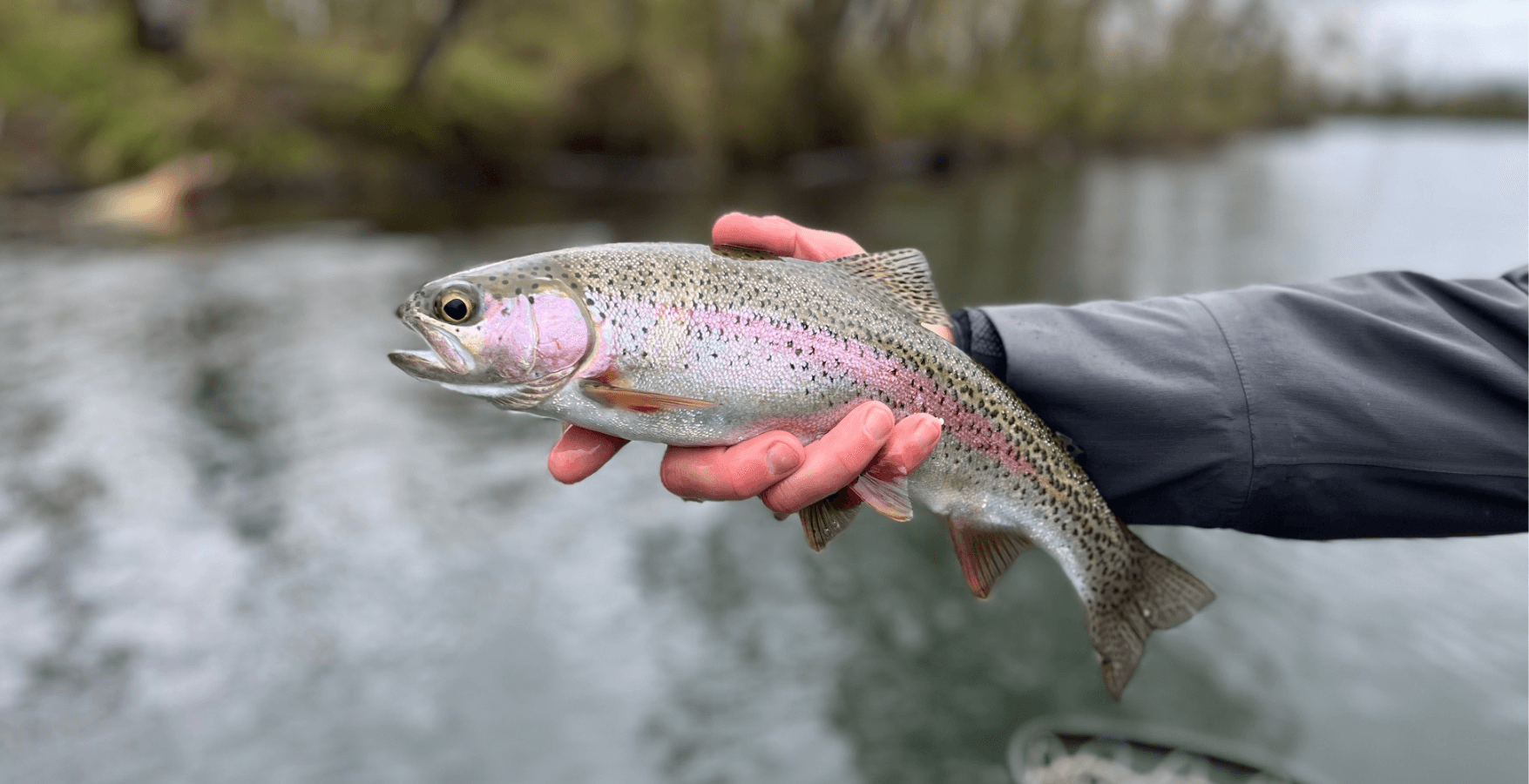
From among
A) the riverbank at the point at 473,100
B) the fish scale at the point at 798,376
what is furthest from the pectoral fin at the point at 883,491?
the riverbank at the point at 473,100

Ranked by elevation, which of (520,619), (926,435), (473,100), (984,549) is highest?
(473,100)

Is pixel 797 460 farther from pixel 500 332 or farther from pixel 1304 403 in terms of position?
pixel 1304 403

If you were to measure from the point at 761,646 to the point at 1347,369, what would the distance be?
6.99 metres

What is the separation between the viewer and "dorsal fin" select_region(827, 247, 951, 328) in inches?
102

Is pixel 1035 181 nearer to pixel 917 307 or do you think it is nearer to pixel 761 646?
pixel 761 646

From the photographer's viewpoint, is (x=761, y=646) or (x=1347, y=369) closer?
(x=1347, y=369)

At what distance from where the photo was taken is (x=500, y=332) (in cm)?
222

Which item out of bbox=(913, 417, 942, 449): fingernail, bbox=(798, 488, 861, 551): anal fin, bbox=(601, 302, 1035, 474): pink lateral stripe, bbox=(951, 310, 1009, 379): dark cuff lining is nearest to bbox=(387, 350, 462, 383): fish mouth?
bbox=(601, 302, 1035, 474): pink lateral stripe

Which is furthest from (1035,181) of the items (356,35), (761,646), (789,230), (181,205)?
(789,230)

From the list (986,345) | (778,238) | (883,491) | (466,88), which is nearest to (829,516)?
(883,491)

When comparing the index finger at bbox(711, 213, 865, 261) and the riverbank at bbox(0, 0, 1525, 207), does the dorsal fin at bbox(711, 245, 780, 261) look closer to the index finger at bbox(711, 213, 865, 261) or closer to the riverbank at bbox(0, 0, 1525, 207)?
the index finger at bbox(711, 213, 865, 261)

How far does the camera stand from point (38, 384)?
12.1m

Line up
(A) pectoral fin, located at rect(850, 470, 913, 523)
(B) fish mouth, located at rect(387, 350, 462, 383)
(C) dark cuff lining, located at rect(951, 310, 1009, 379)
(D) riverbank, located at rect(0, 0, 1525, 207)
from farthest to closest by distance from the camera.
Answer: (D) riverbank, located at rect(0, 0, 1525, 207) < (C) dark cuff lining, located at rect(951, 310, 1009, 379) < (A) pectoral fin, located at rect(850, 470, 913, 523) < (B) fish mouth, located at rect(387, 350, 462, 383)

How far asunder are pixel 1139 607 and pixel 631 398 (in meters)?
1.47
